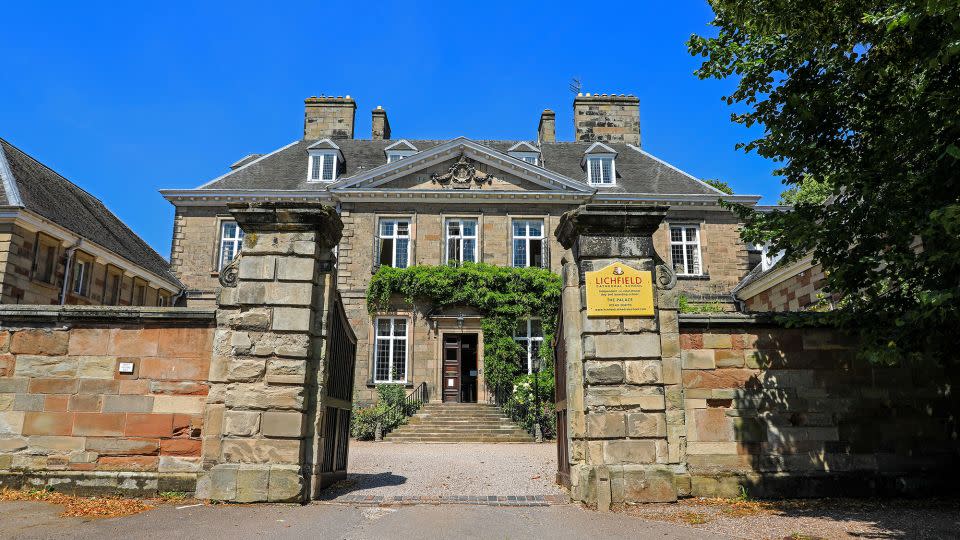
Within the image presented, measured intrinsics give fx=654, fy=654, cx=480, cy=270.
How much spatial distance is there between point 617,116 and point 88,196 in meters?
22.6

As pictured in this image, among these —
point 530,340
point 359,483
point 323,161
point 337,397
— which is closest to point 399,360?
point 530,340

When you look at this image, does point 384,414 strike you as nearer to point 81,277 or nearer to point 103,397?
point 81,277

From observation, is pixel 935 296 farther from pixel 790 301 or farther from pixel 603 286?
pixel 790 301

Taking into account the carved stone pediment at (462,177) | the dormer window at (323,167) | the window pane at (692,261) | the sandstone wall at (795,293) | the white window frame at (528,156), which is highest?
the white window frame at (528,156)

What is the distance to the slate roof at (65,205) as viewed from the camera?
59.3ft

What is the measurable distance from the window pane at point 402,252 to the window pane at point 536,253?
464 centimetres

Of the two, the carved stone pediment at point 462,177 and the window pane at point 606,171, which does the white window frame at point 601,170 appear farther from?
the carved stone pediment at point 462,177

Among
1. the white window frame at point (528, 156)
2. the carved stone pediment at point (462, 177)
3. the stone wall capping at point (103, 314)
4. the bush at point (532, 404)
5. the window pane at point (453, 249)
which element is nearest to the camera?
the stone wall capping at point (103, 314)

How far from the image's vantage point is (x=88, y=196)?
25.0m

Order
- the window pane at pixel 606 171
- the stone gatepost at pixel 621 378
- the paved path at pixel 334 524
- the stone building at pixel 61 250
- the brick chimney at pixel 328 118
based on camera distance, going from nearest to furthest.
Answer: the paved path at pixel 334 524, the stone gatepost at pixel 621 378, the stone building at pixel 61 250, the window pane at pixel 606 171, the brick chimney at pixel 328 118

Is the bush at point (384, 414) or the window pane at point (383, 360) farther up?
the window pane at point (383, 360)

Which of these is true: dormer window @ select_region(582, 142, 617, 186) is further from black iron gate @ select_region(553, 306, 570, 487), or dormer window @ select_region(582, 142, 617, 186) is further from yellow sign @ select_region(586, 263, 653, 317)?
yellow sign @ select_region(586, 263, 653, 317)

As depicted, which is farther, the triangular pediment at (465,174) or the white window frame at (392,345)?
the triangular pediment at (465,174)

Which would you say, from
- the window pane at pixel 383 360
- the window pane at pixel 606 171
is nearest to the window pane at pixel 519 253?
the window pane at pixel 606 171
